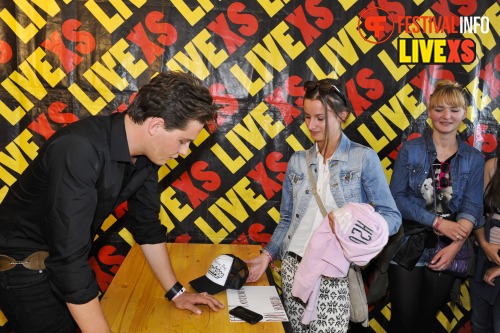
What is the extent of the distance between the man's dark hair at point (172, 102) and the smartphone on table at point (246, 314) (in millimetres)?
753

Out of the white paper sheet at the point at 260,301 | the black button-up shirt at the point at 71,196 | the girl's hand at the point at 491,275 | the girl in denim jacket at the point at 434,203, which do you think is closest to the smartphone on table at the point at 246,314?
the white paper sheet at the point at 260,301

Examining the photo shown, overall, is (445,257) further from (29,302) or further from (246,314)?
(29,302)

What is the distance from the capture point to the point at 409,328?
2.50 m

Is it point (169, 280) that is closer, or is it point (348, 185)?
point (169, 280)

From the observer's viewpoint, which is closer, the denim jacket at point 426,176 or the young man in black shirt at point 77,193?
the young man in black shirt at point 77,193

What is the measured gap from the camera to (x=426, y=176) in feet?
7.91

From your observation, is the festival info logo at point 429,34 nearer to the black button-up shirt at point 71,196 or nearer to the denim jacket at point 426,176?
the denim jacket at point 426,176

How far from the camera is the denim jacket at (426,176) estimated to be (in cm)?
237

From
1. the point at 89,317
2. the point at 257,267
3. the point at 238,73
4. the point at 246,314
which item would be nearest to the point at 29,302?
the point at 89,317

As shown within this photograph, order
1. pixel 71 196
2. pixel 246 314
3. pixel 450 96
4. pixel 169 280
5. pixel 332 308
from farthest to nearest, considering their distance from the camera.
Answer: pixel 450 96, pixel 332 308, pixel 169 280, pixel 246 314, pixel 71 196

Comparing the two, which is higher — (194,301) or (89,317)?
(89,317)

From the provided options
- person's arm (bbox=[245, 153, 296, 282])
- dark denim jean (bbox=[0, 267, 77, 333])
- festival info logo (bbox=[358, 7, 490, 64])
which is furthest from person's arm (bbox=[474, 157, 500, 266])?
dark denim jean (bbox=[0, 267, 77, 333])

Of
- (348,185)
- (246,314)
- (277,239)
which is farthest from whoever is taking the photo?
(277,239)

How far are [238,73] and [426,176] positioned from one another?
1253 mm
